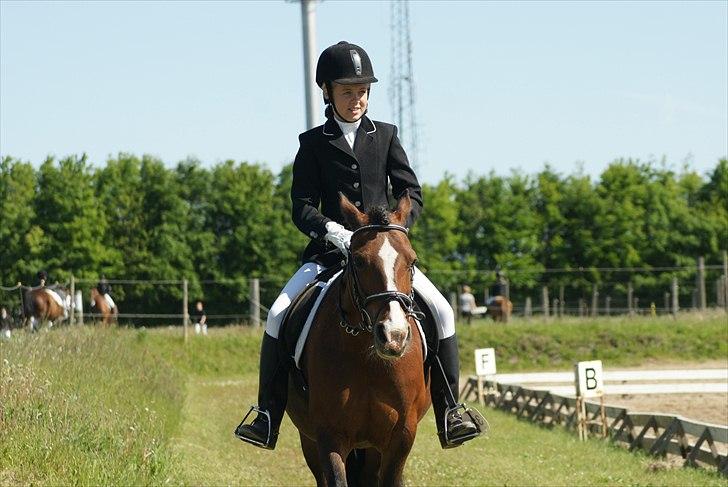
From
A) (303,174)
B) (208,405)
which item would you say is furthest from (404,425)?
(208,405)

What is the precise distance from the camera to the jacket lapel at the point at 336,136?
8.04 meters

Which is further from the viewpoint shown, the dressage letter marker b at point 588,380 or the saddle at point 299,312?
the dressage letter marker b at point 588,380

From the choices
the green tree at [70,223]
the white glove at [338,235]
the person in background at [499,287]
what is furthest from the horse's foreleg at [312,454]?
the green tree at [70,223]

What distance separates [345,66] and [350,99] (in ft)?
0.96

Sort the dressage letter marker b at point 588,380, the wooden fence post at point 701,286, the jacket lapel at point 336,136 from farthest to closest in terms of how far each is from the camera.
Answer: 1. the wooden fence post at point 701,286
2. the dressage letter marker b at point 588,380
3. the jacket lapel at point 336,136

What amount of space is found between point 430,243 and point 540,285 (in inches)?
299

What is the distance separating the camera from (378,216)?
23.2 feet

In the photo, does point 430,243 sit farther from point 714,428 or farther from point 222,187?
point 714,428

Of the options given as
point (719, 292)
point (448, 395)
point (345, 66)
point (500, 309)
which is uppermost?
point (345, 66)

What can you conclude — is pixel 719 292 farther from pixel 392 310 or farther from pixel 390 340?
pixel 390 340

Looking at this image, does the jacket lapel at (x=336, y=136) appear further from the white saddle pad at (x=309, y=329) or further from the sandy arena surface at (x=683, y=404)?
the sandy arena surface at (x=683, y=404)

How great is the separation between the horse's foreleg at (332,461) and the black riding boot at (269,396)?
0.83m

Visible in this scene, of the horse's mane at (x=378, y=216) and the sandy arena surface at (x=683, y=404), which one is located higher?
the horse's mane at (x=378, y=216)

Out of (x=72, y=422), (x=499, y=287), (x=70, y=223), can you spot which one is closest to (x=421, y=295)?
(x=72, y=422)
